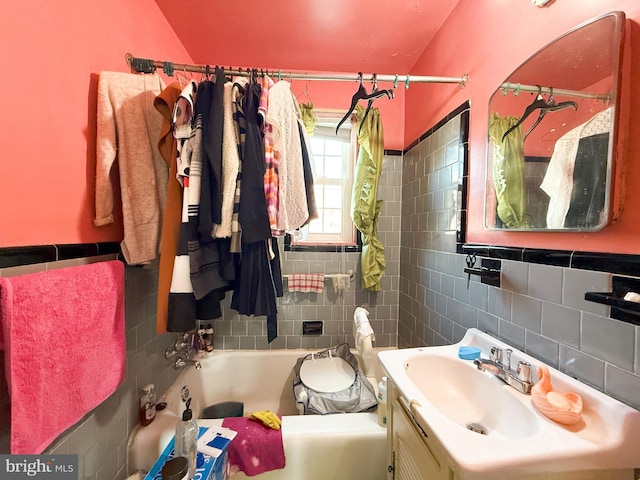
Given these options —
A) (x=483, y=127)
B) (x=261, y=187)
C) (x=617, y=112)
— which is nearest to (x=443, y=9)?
(x=483, y=127)

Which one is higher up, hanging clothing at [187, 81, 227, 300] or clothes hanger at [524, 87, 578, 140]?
clothes hanger at [524, 87, 578, 140]

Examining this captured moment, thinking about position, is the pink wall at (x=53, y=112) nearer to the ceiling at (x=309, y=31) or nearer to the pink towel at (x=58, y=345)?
the pink towel at (x=58, y=345)

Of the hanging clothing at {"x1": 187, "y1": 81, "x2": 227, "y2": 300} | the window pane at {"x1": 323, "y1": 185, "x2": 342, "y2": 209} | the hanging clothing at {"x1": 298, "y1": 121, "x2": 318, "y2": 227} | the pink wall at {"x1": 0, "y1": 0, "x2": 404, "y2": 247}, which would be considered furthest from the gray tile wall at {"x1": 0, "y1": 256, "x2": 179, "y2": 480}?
the window pane at {"x1": 323, "y1": 185, "x2": 342, "y2": 209}

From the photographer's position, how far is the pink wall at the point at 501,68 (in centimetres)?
58

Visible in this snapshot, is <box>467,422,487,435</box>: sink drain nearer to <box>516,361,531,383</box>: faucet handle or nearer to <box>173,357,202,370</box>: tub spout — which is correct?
<box>516,361,531,383</box>: faucet handle

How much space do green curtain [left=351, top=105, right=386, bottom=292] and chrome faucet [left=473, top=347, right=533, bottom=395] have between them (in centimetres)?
98

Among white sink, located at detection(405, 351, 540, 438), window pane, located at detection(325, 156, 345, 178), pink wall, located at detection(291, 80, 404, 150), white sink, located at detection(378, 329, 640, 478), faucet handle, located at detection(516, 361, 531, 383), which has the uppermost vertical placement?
pink wall, located at detection(291, 80, 404, 150)

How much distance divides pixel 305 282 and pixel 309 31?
167 cm

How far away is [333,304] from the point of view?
1947 mm

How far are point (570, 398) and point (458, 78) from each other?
1.37m

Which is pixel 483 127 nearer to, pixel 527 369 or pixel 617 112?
pixel 617 112

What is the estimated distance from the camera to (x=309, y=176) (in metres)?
1.08

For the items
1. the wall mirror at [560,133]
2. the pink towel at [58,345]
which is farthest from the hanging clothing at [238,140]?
the wall mirror at [560,133]

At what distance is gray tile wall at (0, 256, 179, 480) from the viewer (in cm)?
76
